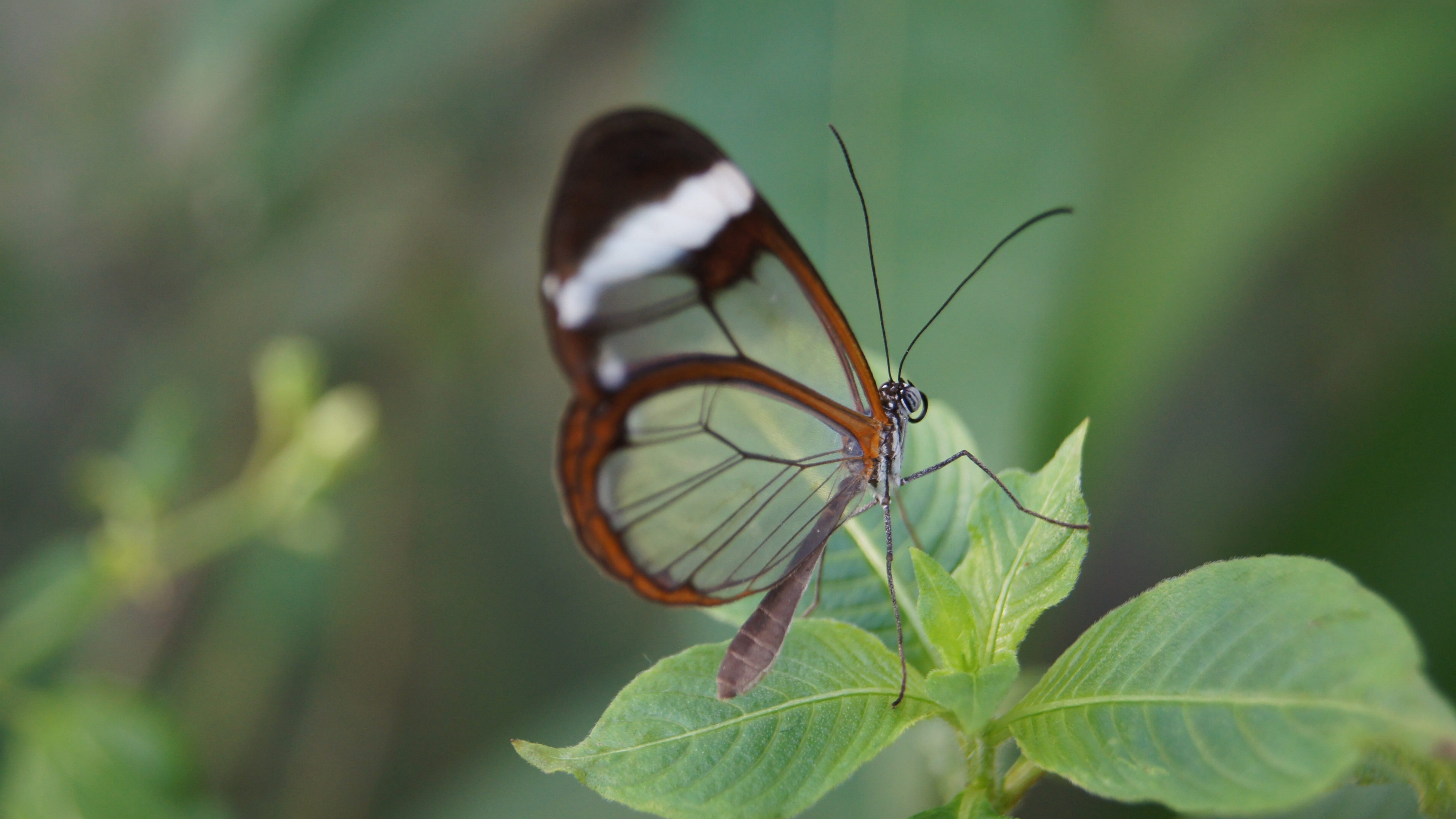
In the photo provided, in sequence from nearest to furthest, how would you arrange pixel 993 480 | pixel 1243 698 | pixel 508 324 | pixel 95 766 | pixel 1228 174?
pixel 1243 698
pixel 993 480
pixel 95 766
pixel 1228 174
pixel 508 324

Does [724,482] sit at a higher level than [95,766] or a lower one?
higher

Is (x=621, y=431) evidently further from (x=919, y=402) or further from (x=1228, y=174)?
(x=1228, y=174)

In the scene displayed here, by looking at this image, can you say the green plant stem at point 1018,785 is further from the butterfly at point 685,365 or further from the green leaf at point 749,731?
the butterfly at point 685,365

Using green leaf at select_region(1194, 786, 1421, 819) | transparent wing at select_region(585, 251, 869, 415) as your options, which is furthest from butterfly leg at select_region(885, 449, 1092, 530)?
green leaf at select_region(1194, 786, 1421, 819)

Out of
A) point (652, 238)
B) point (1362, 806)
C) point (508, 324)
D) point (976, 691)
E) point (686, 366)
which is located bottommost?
point (1362, 806)

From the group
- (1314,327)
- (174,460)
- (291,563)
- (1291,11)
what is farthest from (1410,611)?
(291,563)

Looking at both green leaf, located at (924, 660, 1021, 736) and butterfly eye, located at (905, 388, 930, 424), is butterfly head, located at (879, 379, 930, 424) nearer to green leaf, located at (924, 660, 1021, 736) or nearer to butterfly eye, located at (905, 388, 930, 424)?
butterfly eye, located at (905, 388, 930, 424)

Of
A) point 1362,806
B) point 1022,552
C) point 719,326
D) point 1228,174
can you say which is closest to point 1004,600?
point 1022,552

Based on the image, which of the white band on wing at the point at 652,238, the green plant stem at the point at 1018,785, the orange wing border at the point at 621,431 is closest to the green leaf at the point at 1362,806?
the green plant stem at the point at 1018,785
